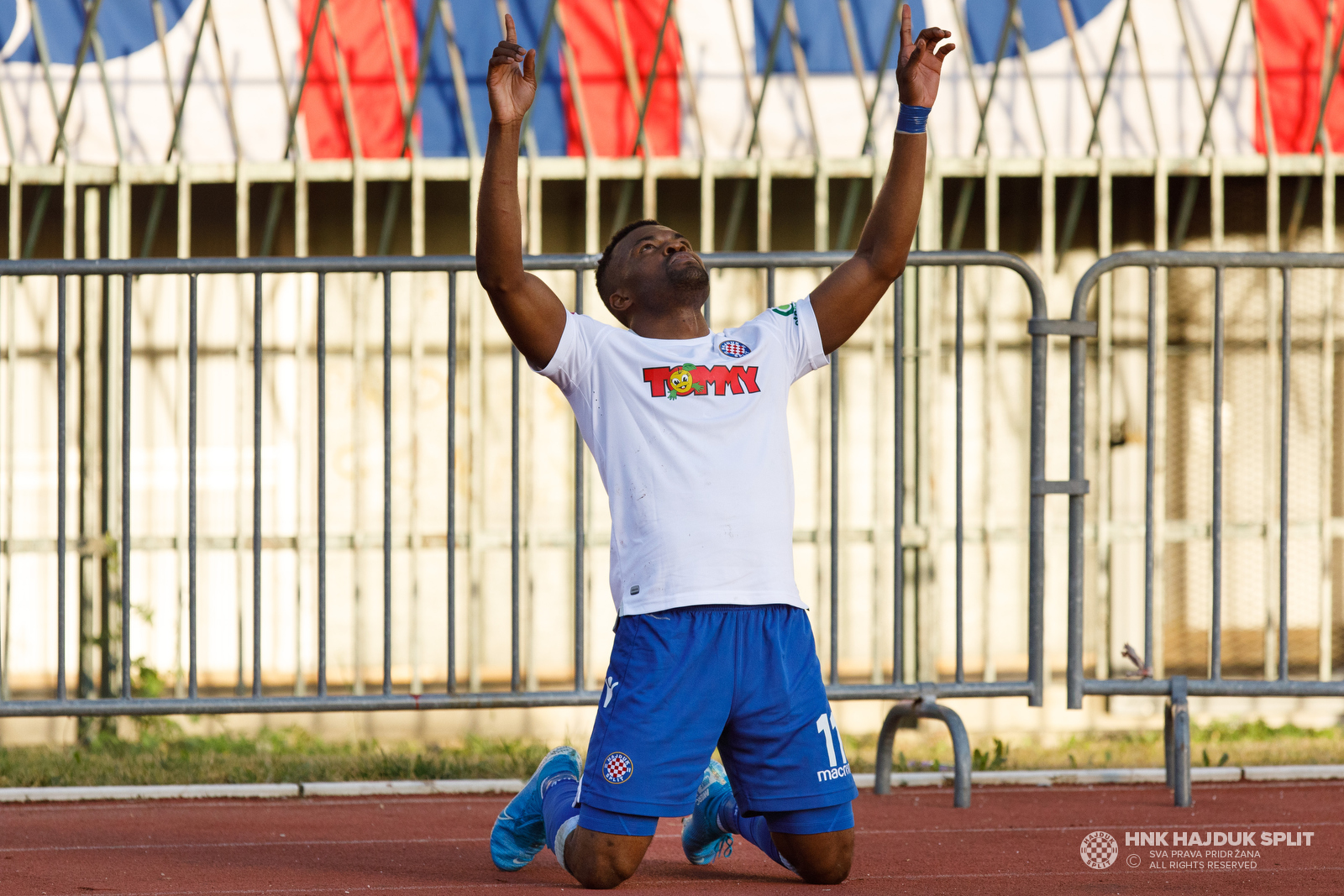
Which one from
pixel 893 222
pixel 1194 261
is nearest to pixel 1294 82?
pixel 1194 261

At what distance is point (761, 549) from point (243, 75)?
5444mm

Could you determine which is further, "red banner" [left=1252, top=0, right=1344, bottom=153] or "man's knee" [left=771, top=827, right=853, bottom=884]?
"red banner" [left=1252, top=0, right=1344, bottom=153]

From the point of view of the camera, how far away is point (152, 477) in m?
7.84

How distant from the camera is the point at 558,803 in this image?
3.42 meters

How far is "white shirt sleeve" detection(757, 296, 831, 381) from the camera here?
3525 mm

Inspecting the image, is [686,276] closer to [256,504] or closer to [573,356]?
[573,356]

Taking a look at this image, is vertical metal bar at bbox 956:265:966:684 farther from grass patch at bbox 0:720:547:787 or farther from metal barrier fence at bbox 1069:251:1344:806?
grass patch at bbox 0:720:547:787

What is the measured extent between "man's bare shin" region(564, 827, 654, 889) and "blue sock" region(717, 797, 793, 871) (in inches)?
10.6

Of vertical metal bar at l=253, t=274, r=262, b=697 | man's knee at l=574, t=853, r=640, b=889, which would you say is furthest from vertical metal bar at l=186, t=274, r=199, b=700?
man's knee at l=574, t=853, r=640, b=889

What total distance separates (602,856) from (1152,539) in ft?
7.60

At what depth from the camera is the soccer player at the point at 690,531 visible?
323 centimetres

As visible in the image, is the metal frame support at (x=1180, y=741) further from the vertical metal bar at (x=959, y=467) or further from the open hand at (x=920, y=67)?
the open hand at (x=920, y=67)

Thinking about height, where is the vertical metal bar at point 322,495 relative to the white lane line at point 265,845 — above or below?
above

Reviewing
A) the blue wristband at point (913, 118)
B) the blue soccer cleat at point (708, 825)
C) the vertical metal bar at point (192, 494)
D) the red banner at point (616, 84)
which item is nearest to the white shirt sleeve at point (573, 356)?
the blue wristband at point (913, 118)
